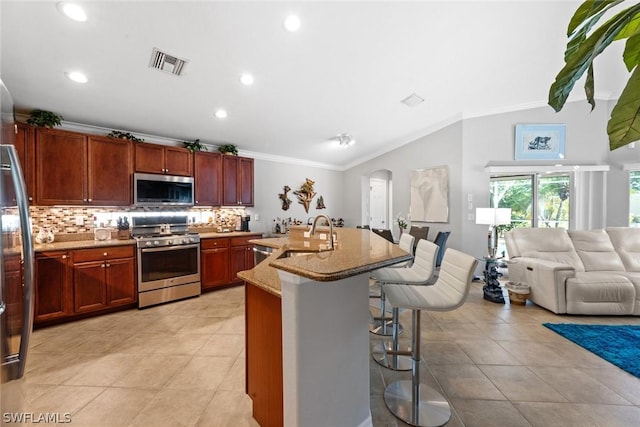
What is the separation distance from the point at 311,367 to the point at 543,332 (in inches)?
111

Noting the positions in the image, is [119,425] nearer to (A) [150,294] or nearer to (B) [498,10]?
Answer: (A) [150,294]

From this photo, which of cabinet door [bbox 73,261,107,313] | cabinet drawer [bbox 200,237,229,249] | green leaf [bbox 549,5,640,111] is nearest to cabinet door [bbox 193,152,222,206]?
cabinet drawer [bbox 200,237,229,249]

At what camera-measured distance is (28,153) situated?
278 centimetres

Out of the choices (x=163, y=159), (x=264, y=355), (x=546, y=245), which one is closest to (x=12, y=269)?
(x=264, y=355)

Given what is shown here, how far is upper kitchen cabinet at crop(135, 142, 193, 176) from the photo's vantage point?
3.52m

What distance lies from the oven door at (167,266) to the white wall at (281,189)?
1475mm

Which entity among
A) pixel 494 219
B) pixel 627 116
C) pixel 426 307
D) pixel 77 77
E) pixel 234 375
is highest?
pixel 77 77

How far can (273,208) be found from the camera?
5359mm

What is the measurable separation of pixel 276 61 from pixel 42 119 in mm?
2661

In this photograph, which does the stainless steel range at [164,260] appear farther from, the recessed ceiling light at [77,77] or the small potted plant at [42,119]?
the recessed ceiling light at [77,77]

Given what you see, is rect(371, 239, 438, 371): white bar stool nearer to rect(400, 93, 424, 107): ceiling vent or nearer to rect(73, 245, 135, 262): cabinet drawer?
rect(400, 93, 424, 107): ceiling vent

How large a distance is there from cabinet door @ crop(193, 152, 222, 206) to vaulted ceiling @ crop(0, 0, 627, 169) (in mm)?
370

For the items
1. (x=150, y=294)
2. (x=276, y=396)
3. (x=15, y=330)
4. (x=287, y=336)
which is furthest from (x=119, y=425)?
(x=150, y=294)

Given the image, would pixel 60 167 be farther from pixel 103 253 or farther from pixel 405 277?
pixel 405 277
